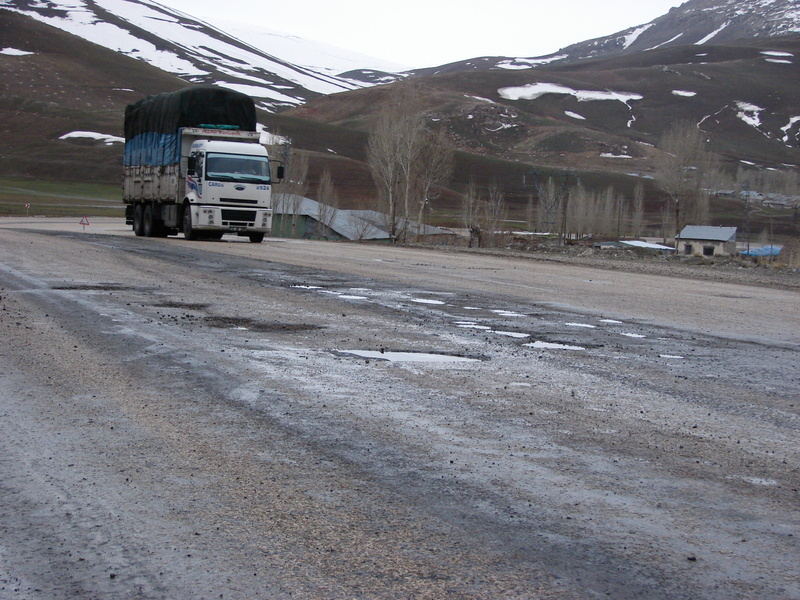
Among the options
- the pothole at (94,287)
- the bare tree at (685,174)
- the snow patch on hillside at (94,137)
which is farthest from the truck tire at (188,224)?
the snow patch on hillside at (94,137)

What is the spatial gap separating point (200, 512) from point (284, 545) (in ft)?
2.05

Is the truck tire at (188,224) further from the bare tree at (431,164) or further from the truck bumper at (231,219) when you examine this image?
the bare tree at (431,164)

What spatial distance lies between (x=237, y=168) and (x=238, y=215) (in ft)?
5.24

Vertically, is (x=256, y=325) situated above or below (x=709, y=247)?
above

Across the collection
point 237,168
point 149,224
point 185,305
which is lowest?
point 185,305

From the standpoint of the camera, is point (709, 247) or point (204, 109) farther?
point (709, 247)

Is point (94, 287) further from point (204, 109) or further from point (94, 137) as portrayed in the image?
point (94, 137)

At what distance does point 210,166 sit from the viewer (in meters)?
33.4

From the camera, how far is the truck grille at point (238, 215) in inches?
1345

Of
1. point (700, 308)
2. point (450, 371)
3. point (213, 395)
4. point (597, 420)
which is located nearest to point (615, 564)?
point (597, 420)

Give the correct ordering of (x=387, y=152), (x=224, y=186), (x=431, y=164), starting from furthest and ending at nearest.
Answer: (x=431, y=164) < (x=387, y=152) < (x=224, y=186)

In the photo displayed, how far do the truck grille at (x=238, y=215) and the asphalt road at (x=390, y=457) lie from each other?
69.1ft

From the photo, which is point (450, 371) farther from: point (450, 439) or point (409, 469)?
point (409, 469)

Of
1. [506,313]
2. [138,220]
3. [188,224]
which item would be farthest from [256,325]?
[138,220]
